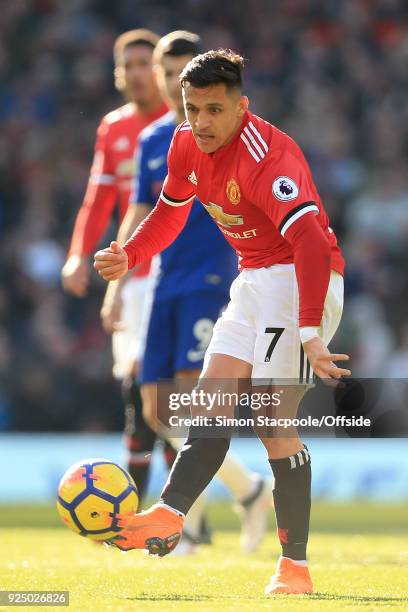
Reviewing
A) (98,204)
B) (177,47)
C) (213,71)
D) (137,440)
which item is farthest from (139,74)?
(213,71)

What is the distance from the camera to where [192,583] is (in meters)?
5.01

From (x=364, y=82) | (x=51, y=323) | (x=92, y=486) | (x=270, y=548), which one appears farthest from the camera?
(x=364, y=82)

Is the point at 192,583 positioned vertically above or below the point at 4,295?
below

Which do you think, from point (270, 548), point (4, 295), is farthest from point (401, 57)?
point (270, 548)

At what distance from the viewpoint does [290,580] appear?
4.71m

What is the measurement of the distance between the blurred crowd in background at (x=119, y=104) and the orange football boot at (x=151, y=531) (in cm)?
794

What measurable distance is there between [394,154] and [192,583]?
36.2 ft

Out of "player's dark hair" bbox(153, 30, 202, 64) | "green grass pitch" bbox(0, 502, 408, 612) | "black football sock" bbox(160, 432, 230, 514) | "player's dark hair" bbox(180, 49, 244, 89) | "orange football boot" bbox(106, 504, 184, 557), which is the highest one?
"player's dark hair" bbox(153, 30, 202, 64)

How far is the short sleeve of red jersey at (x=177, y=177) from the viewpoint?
493cm

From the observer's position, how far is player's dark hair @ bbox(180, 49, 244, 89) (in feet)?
14.9

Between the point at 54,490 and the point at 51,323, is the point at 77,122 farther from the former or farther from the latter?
the point at 54,490

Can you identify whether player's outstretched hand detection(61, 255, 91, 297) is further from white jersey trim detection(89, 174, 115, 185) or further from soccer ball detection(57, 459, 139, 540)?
soccer ball detection(57, 459, 139, 540)

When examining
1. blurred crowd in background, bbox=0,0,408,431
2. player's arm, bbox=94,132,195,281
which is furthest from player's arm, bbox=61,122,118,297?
blurred crowd in background, bbox=0,0,408,431

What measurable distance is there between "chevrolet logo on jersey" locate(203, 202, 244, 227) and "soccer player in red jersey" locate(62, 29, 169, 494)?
2635 millimetres
